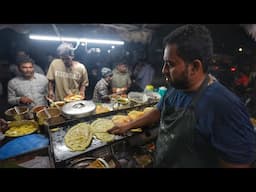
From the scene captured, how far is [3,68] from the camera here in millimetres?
6945

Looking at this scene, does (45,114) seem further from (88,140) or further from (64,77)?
(64,77)

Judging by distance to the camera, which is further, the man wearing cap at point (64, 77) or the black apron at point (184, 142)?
the man wearing cap at point (64, 77)

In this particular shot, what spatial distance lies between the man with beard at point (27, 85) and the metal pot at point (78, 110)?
1338 mm

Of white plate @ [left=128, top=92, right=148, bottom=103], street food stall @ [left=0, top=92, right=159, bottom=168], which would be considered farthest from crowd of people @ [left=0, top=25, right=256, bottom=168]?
white plate @ [left=128, top=92, right=148, bottom=103]

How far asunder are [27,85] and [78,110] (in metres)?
1.94

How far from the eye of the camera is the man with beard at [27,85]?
320cm

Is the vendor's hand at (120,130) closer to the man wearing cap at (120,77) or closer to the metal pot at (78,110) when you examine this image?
the metal pot at (78,110)

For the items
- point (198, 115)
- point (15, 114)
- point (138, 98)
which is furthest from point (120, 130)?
point (15, 114)

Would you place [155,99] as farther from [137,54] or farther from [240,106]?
[137,54]

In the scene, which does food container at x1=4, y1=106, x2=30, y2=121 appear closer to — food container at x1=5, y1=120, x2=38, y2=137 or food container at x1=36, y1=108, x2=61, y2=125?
food container at x1=5, y1=120, x2=38, y2=137

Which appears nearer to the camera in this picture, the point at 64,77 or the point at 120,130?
the point at 120,130

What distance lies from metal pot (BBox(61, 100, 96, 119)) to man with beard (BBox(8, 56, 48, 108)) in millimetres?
1338

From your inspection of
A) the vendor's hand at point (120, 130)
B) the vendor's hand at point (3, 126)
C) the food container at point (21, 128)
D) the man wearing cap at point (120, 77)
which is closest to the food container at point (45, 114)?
the food container at point (21, 128)

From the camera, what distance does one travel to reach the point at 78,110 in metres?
2.22
